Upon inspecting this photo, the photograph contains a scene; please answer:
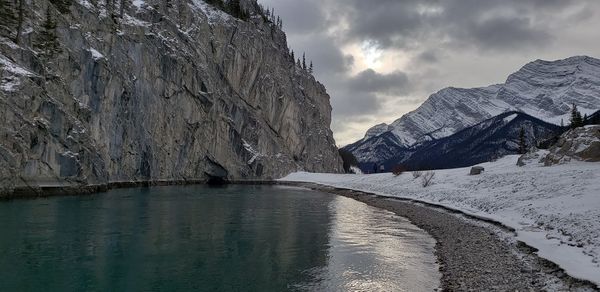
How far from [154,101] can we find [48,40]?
111ft

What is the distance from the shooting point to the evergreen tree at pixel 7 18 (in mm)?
53656

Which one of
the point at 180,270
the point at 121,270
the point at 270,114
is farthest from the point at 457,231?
the point at 270,114

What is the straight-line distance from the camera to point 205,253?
875 inches

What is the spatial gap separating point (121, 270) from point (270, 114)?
4851 inches

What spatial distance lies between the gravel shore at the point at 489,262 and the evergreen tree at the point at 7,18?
174ft

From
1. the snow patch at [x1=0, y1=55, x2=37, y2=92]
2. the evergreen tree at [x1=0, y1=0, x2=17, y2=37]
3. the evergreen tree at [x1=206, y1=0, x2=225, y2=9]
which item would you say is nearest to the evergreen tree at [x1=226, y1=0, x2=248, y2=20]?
the evergreen tree at [x1=206, y1=0, x2=225, y2=9]

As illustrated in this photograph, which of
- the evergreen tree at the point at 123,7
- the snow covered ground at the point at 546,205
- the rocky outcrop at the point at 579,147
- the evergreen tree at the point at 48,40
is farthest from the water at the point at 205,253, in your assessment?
the evergreen tree at the point at 123,7

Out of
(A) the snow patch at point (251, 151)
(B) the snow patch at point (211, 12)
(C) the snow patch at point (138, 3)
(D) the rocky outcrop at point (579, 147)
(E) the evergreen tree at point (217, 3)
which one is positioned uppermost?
(E) the evergreen tree at point (217, 3)

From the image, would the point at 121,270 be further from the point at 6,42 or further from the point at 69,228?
the point at 6,42

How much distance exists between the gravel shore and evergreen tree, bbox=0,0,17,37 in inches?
2087

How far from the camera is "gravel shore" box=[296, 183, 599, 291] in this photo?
1554cm

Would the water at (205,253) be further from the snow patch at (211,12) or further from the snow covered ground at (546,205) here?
the snow patch at (211,12)

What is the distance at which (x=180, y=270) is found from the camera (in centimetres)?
1869

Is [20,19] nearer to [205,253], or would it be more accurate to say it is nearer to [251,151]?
[205,253]
